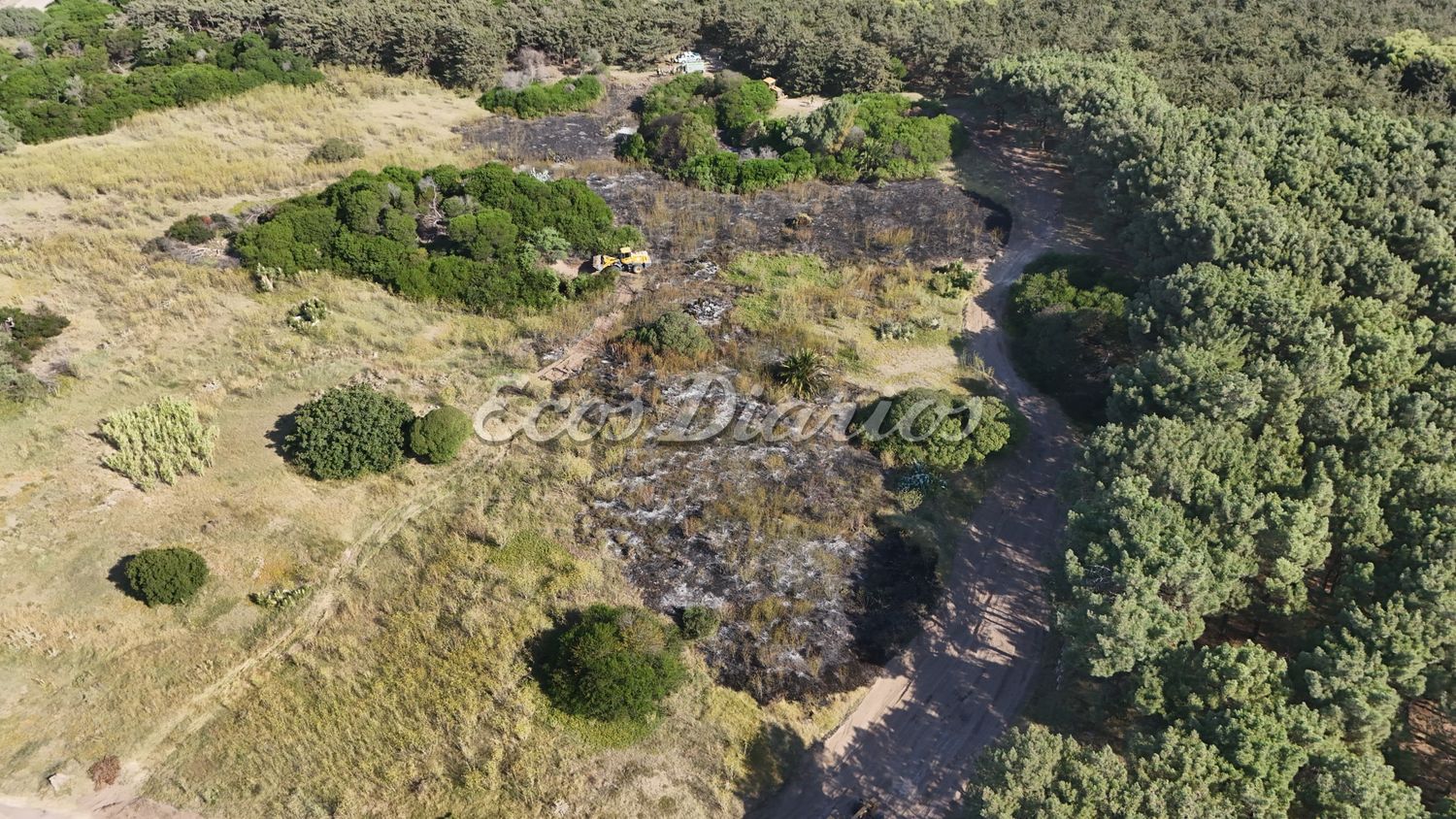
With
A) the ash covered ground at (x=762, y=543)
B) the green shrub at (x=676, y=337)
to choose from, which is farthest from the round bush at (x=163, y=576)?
the green shrub at (x=676, y=337)

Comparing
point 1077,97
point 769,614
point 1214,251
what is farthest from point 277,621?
point 1077,97

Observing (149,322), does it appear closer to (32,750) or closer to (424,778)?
(32,750)

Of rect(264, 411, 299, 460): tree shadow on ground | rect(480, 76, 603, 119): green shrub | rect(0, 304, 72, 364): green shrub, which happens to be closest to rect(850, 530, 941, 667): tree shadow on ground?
rect(264, 411, 299, 460): tree shadow on ground

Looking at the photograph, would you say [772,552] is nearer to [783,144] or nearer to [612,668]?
[612,668]

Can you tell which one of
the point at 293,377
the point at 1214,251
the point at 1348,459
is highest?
the point at 1214,251

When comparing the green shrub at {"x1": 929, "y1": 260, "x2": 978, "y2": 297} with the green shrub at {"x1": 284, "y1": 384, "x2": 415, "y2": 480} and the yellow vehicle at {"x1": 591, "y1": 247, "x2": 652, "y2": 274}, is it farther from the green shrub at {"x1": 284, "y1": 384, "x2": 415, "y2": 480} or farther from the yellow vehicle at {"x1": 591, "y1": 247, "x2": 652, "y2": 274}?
the green shrub at {"x1": 284, "y1": 384, "x2": 415, "y2": 480}

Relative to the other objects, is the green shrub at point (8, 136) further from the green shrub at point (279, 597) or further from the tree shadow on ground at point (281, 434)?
the green shrub at point (279, 597)
